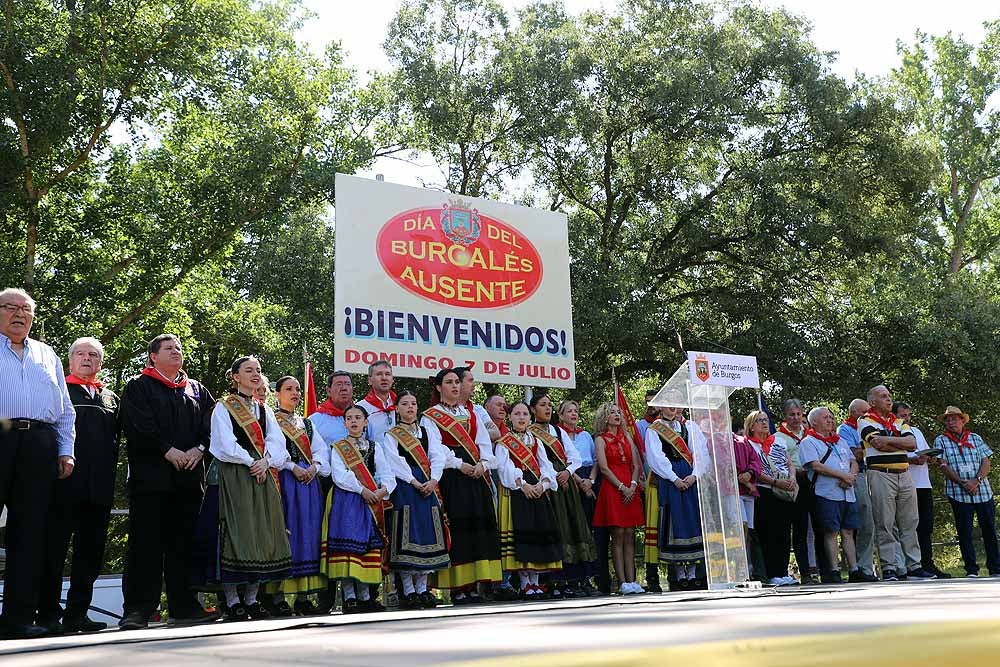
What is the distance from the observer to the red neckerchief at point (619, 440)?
8.27 meters

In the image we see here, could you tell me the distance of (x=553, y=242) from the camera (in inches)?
364

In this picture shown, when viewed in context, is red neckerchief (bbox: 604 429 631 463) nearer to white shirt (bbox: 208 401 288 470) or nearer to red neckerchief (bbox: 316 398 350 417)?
red neckerchief (bbox: 316 398 350 417)

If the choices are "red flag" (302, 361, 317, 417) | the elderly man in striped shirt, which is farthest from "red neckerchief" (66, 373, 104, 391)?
the elderly man in striped shirt

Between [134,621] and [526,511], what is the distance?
2862 millimetres

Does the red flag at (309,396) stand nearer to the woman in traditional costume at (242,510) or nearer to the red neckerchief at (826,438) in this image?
the woman in traditional costume at (242,510)

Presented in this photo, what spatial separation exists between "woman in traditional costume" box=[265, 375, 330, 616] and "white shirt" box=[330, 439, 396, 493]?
69 millimetres

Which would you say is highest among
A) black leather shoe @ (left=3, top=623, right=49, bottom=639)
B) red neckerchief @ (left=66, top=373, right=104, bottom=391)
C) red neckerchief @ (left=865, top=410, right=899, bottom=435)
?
red neckerchief @ (left=865, top=410, right=899, bottom=435)

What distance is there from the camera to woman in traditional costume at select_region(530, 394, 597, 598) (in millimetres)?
7699

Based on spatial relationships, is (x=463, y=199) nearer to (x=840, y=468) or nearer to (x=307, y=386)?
(x=307, y=386)

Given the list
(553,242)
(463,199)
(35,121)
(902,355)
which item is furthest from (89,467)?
(902,355)

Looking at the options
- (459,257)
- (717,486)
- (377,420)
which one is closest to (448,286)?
(459,257)

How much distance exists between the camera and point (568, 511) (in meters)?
7.79

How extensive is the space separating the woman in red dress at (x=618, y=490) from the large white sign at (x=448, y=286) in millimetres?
697

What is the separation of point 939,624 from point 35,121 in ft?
39.2
